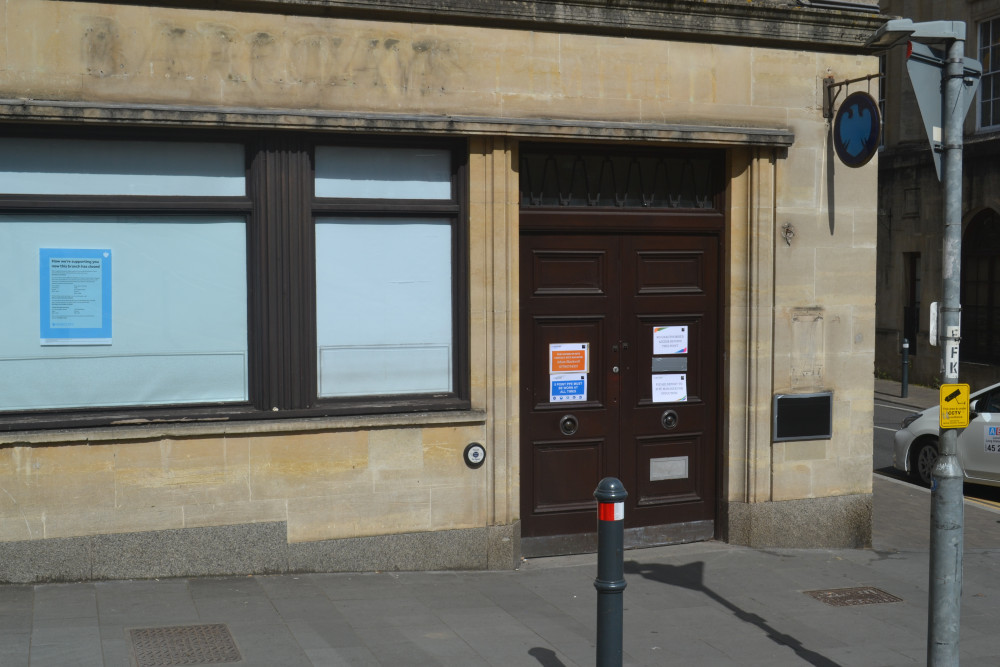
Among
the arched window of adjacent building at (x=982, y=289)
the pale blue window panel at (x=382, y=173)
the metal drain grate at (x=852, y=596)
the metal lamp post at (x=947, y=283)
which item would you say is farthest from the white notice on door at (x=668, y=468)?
the arched window of adjacent building at (x=982, y=289)

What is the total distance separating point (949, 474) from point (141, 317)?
18.3 feet

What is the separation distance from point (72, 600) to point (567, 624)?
3351 millimetres

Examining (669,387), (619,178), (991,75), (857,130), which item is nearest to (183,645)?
(669,387)

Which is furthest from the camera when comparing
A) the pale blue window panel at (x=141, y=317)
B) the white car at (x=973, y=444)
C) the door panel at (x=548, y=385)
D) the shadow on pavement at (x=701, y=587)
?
the white car at (x=973, y=444)

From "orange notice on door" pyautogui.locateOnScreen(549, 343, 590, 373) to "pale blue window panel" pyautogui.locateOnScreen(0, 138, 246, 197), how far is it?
2.92 m

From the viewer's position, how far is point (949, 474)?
5.96 meters

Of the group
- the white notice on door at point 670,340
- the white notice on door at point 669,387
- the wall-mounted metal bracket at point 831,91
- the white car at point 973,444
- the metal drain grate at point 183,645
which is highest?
the wall-mounted metal bracket at point 831,91

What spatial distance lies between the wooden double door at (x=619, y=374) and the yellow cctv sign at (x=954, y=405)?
11.9ft

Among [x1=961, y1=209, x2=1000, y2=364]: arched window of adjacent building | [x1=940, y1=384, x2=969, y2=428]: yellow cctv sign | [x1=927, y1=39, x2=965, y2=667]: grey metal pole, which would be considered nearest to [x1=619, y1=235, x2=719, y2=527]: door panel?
[x1=927, y1=39, x2=965, y2=667]: grey metal pole

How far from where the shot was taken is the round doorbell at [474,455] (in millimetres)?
8469

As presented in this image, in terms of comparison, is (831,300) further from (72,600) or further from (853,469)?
(72,600)

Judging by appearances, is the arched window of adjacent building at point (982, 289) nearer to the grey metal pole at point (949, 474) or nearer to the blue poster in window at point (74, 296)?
the grey metal pole at point (949, 474)

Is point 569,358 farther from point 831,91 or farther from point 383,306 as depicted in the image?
point 831,91

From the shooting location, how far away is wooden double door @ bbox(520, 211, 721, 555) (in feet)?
29.5
